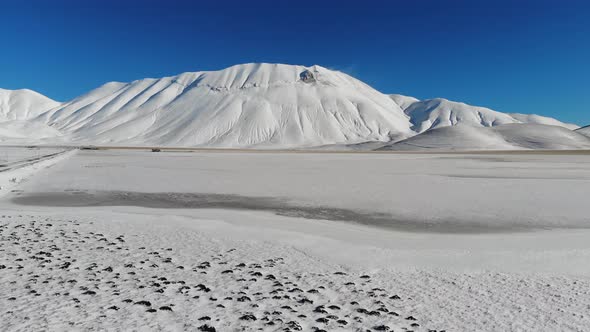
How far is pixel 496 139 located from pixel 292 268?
163438 mm

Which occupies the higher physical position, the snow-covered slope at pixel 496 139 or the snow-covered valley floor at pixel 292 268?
the snow-covered slope at pixel 496 139

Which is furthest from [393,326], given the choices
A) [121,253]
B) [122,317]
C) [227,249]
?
[121,253]

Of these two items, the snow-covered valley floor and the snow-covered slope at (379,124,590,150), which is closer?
the snow-covered valley floor

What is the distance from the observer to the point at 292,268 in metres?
8.14

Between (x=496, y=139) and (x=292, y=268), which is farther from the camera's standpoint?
(x=496, y=139)

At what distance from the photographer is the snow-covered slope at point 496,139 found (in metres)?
139

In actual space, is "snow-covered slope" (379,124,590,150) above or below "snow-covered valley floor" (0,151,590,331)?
above

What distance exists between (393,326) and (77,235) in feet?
29.1

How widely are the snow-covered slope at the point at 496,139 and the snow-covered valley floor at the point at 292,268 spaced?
428ft

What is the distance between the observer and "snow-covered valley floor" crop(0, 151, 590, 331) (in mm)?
5664

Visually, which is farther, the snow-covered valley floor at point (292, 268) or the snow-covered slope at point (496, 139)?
the snow-covered slope at point (496, 139)

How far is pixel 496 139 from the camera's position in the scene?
496 feet

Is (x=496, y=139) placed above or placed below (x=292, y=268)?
above

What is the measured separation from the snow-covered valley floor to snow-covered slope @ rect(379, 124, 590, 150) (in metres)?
131
